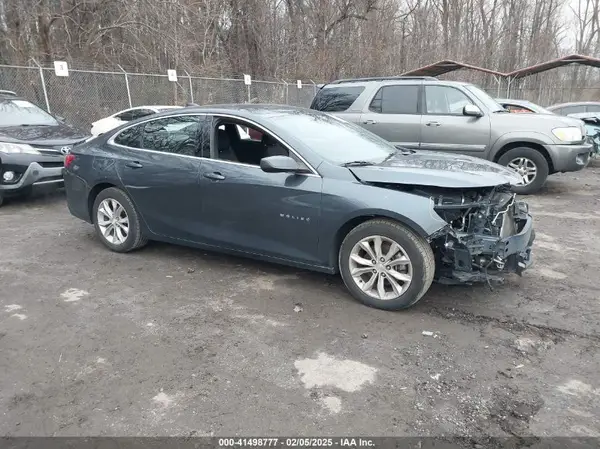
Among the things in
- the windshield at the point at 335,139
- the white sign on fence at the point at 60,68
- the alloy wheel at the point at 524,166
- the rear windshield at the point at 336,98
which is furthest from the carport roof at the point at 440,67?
the windshield at the point at 335,139

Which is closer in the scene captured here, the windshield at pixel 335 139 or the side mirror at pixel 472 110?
the windshield at pixel 335 139

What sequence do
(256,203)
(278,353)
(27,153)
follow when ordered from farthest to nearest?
(27,153), (256,203), (278,353)

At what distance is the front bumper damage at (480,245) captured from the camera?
3645 millimetres

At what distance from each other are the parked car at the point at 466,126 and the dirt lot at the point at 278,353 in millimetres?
3340

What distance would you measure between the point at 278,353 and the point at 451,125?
608cm

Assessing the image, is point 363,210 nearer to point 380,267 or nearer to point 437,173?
point 380,267

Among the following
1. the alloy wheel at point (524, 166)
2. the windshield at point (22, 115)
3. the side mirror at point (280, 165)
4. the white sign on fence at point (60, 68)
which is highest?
the white sign on fence at point (60, 68)

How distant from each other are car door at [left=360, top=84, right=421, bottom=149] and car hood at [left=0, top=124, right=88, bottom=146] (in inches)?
193

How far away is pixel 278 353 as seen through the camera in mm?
3301

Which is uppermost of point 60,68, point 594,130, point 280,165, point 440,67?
point 440,67

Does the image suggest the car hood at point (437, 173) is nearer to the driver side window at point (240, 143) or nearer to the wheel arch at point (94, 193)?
the driver side window at point (240, 143)

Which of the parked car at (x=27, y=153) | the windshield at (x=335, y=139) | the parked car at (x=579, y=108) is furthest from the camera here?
the parked car at (x=579, y=108)

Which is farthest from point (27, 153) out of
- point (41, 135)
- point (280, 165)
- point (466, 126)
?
point (466, 126)

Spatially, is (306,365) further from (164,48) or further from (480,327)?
(164,48)
